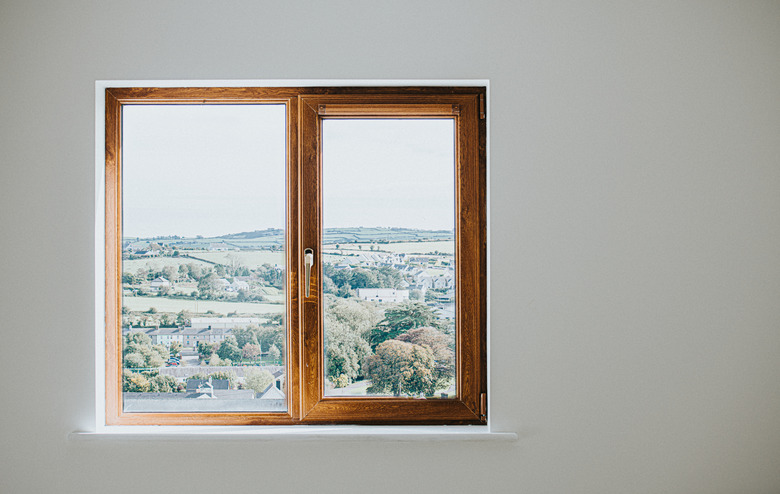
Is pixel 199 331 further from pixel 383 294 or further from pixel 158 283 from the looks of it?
pixel 383 294

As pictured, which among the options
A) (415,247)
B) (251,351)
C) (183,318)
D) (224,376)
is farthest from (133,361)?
(415,247)

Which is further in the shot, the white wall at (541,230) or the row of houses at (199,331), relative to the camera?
the row of houses at (199,331)

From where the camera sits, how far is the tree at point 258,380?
75.4 inches

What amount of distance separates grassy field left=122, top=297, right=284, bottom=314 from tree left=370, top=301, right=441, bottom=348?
0.40 m

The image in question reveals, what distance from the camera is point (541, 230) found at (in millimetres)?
1821

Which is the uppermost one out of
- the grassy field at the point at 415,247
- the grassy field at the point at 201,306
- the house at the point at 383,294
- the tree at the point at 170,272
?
the grassy field at the point at 415,247

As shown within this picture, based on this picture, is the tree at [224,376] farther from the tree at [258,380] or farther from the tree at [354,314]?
the tree at [354,314]

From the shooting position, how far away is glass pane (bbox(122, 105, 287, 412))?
1.92m

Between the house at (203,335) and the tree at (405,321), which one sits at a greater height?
the tree at (405,321)

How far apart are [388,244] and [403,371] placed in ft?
1.61

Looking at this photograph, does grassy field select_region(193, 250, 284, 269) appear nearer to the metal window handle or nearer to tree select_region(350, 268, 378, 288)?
the metal window handle

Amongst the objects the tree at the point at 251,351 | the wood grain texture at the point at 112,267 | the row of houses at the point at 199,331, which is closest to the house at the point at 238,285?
the row of houses at the point at 199,331
